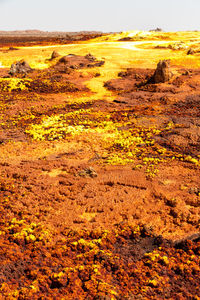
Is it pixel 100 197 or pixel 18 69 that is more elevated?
pixel 18 69

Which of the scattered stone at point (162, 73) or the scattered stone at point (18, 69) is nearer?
the scattered stone at point (162, 73)

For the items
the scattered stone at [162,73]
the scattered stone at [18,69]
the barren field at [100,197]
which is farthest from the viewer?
the scattered stone at [18,69]

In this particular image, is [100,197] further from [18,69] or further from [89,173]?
[18,69]

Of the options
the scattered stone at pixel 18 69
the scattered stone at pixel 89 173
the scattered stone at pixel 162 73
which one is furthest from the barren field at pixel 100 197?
the scattered stone at pixel 18 69

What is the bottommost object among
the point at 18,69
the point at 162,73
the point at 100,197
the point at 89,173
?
the point at 100,197

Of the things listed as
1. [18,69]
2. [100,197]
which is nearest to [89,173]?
[100,197]

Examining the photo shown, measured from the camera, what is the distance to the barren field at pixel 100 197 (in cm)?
627

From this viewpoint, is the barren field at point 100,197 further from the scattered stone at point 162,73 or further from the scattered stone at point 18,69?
the scattered stone at point 18,69

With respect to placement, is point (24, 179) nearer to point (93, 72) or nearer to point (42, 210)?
point (42, 210)

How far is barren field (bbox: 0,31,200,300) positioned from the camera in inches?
247

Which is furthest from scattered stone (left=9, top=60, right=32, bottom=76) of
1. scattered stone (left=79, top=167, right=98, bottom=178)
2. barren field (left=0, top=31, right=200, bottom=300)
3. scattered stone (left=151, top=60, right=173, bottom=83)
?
scattered stone (left=79, top=167, right=98, bottom=178)

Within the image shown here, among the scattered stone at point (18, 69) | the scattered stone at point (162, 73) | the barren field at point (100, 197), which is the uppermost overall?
the scattered stone at point (18, 69)

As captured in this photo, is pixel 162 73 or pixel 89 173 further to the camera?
pixel 162 73

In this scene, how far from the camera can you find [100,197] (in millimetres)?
9516
